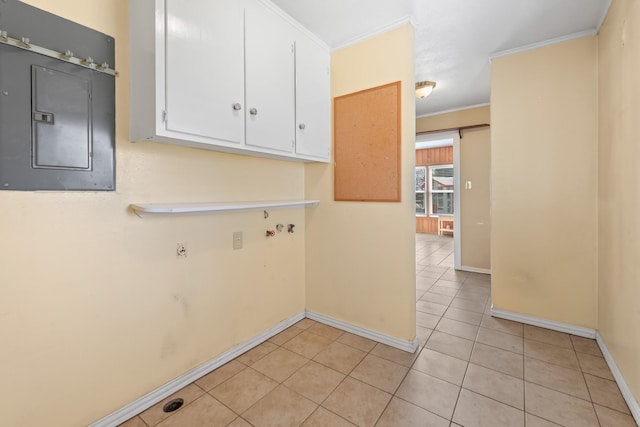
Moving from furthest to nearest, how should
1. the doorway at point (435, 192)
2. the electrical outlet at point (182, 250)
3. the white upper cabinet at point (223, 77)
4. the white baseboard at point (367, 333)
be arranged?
the doorway at point (435, 192), the white baseboard at point (367, 333), the electrical outlet at point (182, 250), the white upper cabinet at point (223, 77)

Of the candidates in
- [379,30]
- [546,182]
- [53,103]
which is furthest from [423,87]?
[53,103]

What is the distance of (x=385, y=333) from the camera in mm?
2314

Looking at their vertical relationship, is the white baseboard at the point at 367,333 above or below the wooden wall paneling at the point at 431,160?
below

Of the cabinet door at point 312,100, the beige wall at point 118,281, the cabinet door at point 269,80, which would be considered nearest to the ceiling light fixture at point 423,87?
the cabinet door at point 312,100

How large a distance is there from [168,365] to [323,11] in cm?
263

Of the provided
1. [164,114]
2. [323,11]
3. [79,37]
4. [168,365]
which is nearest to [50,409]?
[168,365]

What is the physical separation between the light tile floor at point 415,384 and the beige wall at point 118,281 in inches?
11.4

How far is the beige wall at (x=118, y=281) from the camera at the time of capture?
1.24 metres

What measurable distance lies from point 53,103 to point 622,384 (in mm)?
3479

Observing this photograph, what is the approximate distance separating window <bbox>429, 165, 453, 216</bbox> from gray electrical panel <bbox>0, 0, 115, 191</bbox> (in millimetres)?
8330

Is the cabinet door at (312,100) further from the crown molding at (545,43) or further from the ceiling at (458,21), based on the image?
the crown molding at (545,43)

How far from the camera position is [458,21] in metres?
2.18

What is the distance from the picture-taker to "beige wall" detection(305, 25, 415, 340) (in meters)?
2.18

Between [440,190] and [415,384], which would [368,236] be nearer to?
[415,384]
